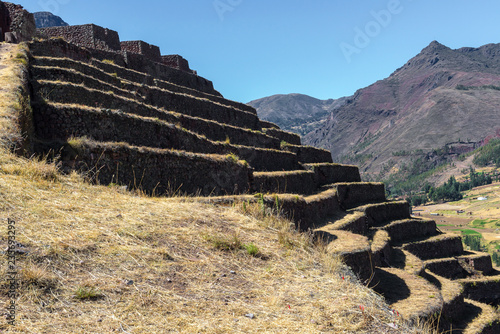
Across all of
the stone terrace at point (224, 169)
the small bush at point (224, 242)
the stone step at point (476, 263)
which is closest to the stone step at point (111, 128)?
the stone terrace at point (224, 169)

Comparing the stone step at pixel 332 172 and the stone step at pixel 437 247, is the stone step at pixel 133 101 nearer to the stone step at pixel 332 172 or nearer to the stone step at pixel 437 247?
the stone step at pixel 332 172

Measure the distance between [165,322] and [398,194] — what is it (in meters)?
168

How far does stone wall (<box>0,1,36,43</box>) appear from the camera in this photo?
50.8 feet

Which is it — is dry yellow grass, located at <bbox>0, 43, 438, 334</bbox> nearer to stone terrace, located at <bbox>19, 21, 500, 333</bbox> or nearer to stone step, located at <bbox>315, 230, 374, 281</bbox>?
stone terrace, located at <bbox>19, 21, 500, 333</bbox>

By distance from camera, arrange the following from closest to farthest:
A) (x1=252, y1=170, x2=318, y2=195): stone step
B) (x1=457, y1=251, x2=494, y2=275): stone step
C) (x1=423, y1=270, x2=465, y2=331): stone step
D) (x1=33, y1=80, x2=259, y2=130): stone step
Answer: (x1=33, y1=80, x2=259, y2=130): stone step
(x1=423, y1=270, x2=465, y2=331): stone step
(x1=252, y1=170, x2=318, y2=195): stone step
(x1=457, y1=251, x2=494, y2=275): stone step

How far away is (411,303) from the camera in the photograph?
411 inches

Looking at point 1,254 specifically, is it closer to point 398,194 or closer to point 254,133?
point 254,133

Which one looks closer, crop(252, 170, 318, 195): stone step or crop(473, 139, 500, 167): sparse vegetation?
crop(252, 170, 318, 195): stone step

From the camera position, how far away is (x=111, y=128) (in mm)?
9672

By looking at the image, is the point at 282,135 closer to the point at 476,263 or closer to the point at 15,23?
the point at 476,263

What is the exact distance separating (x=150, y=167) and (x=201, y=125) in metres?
7.62

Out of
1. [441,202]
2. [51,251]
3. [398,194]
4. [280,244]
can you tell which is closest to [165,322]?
[51,251]

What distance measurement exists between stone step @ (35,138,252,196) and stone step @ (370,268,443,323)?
549 centimetres

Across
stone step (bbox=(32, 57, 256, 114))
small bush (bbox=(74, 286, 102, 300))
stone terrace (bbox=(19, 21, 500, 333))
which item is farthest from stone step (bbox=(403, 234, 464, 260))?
small bush (bbox=(74, 286, 102, 300))
